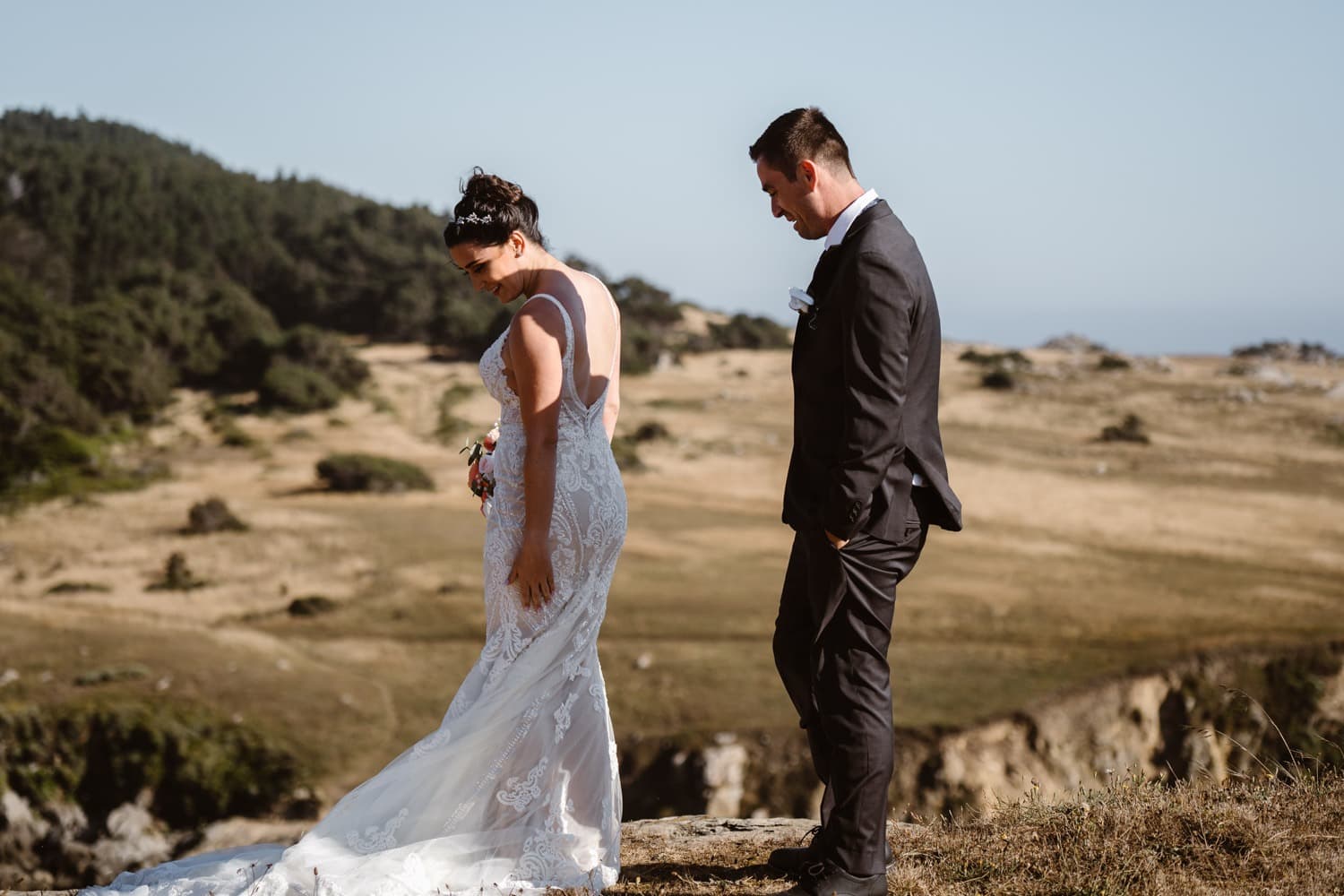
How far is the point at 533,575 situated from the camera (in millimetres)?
3768

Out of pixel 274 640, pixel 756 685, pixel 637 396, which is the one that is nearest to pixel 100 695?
pixel 274 640

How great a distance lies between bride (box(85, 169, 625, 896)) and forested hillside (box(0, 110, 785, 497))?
67.1ft

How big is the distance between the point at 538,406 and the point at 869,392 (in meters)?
1.03

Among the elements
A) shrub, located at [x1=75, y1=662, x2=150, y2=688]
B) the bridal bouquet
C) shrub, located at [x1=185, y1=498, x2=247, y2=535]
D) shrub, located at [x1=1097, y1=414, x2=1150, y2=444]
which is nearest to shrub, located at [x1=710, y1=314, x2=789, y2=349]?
shrub, located at [x1=1097, y1=414, x2=1150, y2=444]

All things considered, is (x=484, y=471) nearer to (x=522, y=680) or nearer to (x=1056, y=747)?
(x=522, y=680)

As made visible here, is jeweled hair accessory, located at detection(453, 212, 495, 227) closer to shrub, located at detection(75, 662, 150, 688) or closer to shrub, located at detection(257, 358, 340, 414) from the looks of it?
shrub, located at detection(75, 662, 150, 688)

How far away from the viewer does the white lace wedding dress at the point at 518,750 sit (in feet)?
12.3

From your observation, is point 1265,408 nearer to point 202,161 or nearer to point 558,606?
point 558,606

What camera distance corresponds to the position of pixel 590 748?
388cm

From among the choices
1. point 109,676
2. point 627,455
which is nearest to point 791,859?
point 109,676

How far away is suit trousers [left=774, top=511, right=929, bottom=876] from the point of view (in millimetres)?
3352

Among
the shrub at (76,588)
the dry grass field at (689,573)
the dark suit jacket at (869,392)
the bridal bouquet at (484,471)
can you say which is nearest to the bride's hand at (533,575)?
the bridal bouquet at (484,471)

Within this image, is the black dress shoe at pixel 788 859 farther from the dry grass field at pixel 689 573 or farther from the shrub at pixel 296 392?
the shrub at pixel 296 392

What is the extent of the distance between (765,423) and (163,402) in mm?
14383
